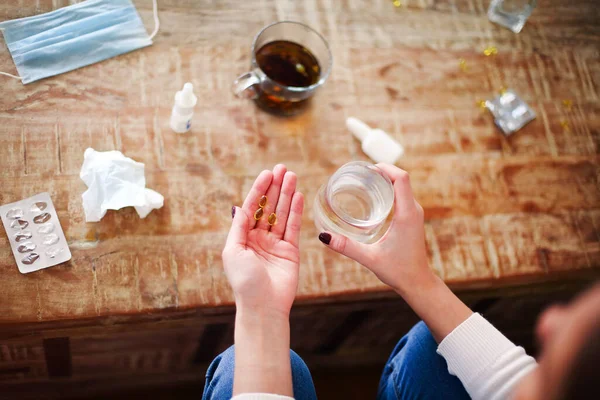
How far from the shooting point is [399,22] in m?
1.32

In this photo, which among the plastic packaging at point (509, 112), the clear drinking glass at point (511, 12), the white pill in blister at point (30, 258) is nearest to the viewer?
the white pill in blister at point (30, 258)

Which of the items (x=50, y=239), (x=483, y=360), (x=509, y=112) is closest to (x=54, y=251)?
(x=50, y=239)

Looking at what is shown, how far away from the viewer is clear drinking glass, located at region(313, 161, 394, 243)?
1.04 metres

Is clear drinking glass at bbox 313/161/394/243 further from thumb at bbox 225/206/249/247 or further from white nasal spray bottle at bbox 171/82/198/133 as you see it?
white nasal spray bottle at bbox 171/82/198/133

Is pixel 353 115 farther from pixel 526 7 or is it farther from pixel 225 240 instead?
pixel 526 7

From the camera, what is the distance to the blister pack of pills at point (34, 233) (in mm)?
942

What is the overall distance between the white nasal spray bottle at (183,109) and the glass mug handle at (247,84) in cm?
10

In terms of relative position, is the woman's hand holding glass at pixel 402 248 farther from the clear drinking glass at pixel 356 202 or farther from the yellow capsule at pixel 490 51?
the yellow capsule at pixel 490 51

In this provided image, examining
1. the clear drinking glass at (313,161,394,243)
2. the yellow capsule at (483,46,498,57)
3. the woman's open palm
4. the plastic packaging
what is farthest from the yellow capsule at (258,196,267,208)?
the yellow capsule at (483,46,498,57)

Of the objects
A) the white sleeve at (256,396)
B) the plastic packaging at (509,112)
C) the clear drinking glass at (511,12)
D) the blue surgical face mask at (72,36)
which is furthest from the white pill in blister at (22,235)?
the clear drinking glass at (511,12)

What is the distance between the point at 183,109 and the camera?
1.04m

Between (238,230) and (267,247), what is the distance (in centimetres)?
7

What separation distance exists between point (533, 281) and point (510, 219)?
5.2 inches

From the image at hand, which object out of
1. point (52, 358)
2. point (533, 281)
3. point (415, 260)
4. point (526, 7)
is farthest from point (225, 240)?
point (526, 7)
